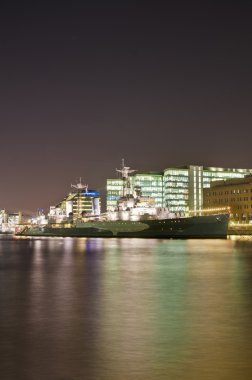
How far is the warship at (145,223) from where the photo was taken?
124 metres

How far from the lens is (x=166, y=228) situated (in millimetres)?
132000

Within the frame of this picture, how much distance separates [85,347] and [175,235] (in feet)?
386

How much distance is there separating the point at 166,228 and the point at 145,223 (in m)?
7.09

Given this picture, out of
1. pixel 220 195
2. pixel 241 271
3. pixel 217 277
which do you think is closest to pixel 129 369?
pixel 217 277

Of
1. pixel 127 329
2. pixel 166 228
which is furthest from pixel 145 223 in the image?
pixel 127 329

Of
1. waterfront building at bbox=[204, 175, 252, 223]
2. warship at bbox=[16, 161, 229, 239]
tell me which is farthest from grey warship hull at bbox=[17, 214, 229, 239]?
waterfront building at bbox=[204, 175, 252, 223]

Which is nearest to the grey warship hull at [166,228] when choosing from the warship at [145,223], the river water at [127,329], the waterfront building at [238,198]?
the warship at [145,223]

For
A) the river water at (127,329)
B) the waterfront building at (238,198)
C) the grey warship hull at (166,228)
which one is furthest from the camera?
the waterfront building at (238,198)

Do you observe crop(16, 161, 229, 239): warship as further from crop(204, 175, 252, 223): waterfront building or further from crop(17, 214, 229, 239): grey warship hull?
crop(204, 175, 252, 223): waterfront building

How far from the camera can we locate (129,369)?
11234mm

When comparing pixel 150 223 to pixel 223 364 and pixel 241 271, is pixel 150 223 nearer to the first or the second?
pixel 241 271

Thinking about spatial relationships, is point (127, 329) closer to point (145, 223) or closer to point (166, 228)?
point (166, 228)

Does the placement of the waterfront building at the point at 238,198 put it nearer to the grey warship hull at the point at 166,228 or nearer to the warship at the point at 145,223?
the warship at the point at 145,223

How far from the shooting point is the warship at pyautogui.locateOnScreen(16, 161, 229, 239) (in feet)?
406
